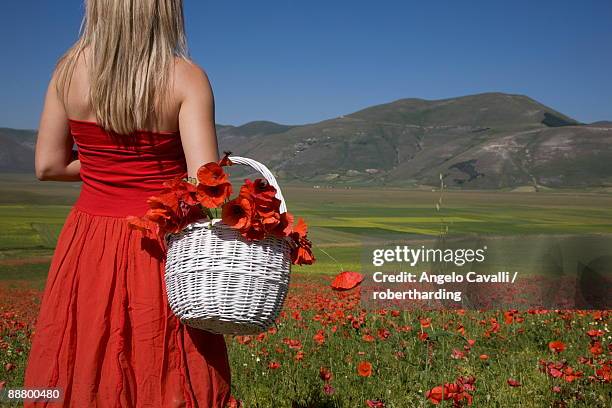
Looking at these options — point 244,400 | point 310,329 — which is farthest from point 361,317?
point 244,400

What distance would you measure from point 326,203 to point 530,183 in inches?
3784

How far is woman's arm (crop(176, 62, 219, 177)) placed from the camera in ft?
7.43

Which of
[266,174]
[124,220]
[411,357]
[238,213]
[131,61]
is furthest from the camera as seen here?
[411,357]

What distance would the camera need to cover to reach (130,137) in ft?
7.64

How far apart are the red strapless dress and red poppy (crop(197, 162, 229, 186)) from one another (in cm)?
28

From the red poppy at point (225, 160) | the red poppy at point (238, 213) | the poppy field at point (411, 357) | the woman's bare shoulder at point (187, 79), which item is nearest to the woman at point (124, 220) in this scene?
the woman's bare shoulder at point (187, 79)

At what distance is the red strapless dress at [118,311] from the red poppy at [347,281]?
67 cm

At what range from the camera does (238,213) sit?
214cm

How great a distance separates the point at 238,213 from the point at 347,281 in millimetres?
889

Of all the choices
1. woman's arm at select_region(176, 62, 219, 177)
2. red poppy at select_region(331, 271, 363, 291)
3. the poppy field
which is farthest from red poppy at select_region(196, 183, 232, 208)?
the poppy field

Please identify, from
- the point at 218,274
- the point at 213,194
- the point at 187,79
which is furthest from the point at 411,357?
the point at 187,79

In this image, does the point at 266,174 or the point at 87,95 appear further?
the point at 266,174

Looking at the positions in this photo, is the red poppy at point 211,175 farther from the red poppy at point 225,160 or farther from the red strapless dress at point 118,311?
the red strapless dress at point 118,311

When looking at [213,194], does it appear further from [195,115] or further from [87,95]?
[87,95]
